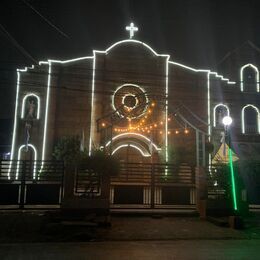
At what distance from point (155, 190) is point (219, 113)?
1395 cm

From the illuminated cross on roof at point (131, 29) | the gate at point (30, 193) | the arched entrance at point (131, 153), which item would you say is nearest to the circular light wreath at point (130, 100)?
the arched entrance at point (131, 153)

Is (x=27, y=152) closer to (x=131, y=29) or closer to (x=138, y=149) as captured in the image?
(x=138, y=149)

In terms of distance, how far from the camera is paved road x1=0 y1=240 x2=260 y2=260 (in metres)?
7.50

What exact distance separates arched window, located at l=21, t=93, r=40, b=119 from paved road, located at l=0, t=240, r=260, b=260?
1747 centimetres

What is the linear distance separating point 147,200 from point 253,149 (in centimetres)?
1437

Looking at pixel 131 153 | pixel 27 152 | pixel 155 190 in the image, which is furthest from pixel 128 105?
pixel 155 190

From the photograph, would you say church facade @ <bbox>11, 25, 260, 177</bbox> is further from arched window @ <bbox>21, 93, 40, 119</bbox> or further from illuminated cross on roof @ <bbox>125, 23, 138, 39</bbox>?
illuminated cross on roof @ <bbox>125, 23, 138, 39</bbox>

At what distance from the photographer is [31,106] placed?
25.0 metres

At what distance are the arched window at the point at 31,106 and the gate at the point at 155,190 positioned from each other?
12397 millimetres

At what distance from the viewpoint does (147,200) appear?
1500 centimetres

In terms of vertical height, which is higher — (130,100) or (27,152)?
(130,100)

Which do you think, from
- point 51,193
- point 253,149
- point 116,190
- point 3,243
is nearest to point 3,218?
point 51,193

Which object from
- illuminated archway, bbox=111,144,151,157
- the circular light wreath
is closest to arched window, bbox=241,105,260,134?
the circular light wreath

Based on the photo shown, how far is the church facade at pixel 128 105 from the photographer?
24594 mm
